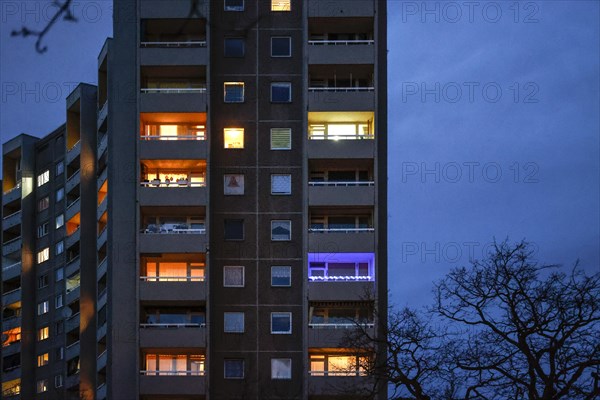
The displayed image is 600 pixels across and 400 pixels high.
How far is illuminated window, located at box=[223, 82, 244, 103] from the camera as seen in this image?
64.9 metres

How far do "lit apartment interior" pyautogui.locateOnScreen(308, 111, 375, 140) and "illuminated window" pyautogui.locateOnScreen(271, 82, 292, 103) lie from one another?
6.06 ft

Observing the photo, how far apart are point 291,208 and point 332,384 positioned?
10.9 m

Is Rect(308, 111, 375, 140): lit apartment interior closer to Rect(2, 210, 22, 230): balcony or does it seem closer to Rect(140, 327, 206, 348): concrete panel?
Rect(140, 327, 206, 348): concrete panel

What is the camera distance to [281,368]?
62.1m

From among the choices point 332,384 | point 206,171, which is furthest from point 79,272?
point 332,384

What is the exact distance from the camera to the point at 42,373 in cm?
9669

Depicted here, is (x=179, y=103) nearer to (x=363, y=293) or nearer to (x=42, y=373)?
(x=363, y=293)

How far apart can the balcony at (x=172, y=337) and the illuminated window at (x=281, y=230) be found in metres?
7.19

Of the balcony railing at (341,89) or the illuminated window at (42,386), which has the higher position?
the balcony railing at (341,89)

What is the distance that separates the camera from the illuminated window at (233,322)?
62656 millimetres

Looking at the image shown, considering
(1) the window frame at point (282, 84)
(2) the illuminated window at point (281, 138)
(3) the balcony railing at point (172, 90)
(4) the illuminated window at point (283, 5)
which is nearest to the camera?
(3) the balcony railing at point (172, 90)

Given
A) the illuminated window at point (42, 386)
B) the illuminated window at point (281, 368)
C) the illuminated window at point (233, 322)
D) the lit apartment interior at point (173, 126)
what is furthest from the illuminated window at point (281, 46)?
the illuminated window at point (42, 386)

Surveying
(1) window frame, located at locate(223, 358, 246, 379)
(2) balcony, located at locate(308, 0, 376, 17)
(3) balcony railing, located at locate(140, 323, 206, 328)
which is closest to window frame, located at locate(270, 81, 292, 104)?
(2) balcony, located at locate(308, 0, 376, 17)

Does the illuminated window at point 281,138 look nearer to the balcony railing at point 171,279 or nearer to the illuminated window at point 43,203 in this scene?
the balcony railing at point 171,279
